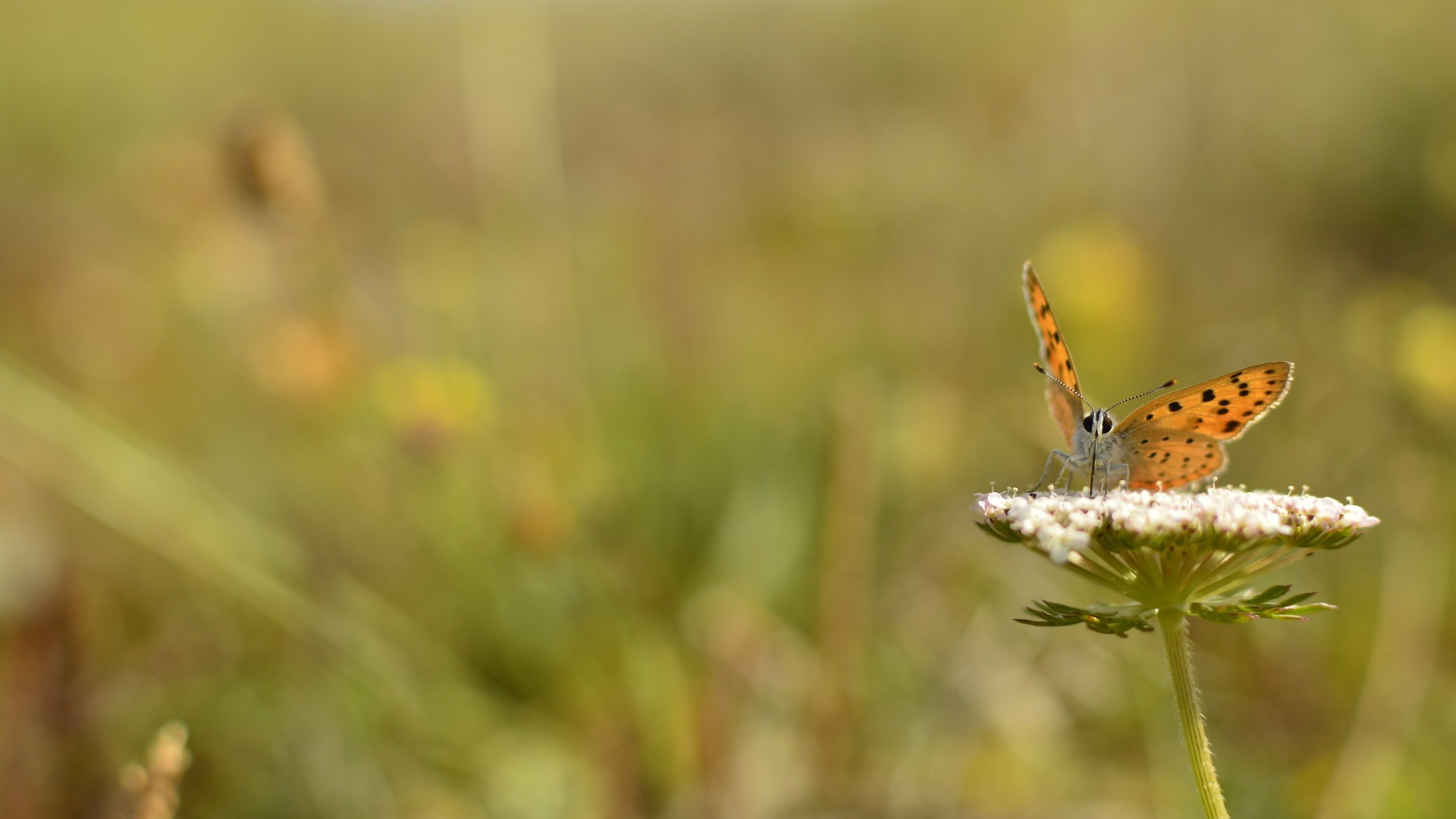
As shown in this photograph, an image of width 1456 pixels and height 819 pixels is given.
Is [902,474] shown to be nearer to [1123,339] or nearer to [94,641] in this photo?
[1123,339]

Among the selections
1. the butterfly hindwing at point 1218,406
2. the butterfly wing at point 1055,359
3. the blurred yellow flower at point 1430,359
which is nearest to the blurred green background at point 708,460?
the blurred yellow flower at point 1430,359

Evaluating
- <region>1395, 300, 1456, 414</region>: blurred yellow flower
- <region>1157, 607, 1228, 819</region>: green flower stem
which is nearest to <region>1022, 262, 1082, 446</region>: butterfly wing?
<region>1157, 607, 1228, 819</region>: green flower stem

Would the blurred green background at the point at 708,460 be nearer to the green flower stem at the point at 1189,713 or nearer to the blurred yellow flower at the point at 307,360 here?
the blurred yellow flower at the point at 307,360

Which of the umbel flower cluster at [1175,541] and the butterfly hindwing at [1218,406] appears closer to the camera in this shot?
the umbel flower cluster at [1175,541]

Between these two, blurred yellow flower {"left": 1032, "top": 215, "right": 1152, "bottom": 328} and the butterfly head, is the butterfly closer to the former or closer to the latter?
the butterfly head

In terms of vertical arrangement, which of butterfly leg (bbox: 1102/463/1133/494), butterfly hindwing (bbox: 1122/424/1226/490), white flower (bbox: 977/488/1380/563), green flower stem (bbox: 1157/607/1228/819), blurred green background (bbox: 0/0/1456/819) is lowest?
blurred green background (bbox: 0/0/1456/819)

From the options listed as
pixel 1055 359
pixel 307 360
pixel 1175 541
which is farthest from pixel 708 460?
pixel 1175 541
